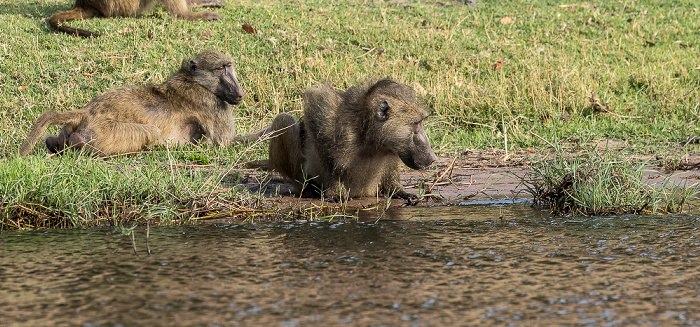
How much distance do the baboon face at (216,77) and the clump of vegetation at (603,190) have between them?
3601 mm

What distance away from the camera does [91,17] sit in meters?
12.6

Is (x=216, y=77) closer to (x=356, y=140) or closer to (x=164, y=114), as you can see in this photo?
(x=164, y=114)

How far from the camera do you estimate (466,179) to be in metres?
7.09

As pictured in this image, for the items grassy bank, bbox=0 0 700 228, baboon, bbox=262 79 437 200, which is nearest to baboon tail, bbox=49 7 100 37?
grassy bank, bbox=0 0 700 228

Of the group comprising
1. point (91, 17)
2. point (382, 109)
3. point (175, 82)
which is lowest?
point (382, 109)

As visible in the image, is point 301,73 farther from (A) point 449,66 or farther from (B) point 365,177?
(B) point 365,177

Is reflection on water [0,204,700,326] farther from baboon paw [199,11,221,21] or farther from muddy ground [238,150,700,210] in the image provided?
baboon paw [199,11,221,21]

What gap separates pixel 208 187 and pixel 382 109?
53.0 inches

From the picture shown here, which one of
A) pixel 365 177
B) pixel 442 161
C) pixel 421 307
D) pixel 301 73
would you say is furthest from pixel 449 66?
pixel 421 307

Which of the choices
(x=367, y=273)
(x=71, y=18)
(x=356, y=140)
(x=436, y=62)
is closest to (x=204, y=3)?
(x=71, y=18)

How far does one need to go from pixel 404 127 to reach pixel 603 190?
1.43 m

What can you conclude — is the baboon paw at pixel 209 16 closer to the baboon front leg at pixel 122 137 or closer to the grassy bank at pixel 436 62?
the grassy bank at pixel 436 62

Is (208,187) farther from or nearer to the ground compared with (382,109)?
nearer to the ground

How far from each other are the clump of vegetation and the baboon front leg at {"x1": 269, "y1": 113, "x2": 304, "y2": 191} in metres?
1.89
